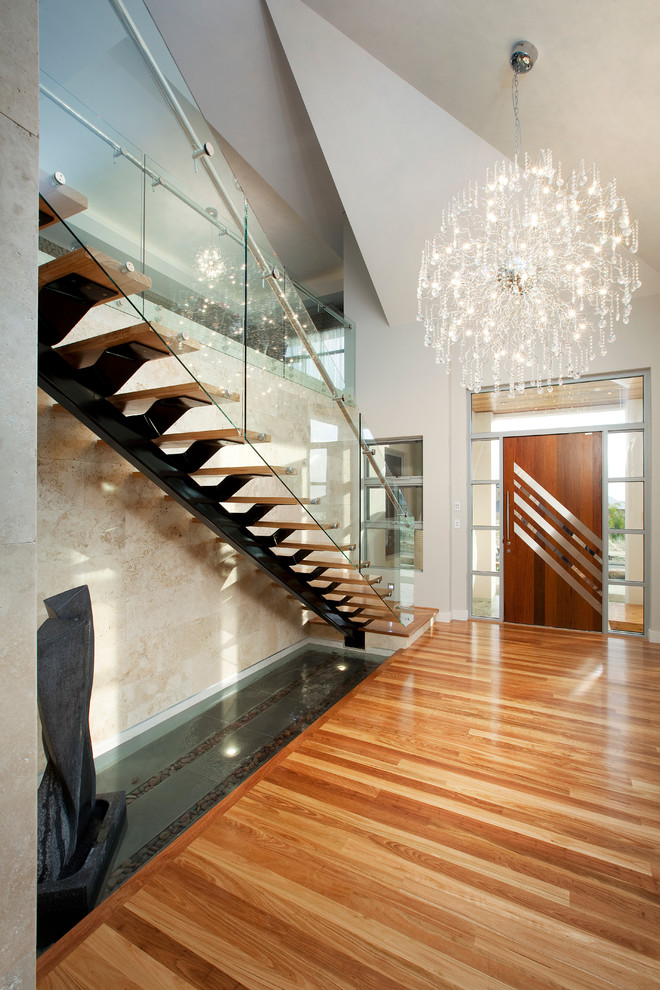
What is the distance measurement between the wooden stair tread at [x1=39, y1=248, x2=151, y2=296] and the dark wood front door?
5.05 metres

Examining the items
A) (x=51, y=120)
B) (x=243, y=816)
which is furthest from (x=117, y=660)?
(x=51, y=120)

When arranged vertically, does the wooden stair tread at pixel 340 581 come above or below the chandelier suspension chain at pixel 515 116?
below

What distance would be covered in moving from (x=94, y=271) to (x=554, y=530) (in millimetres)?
5407

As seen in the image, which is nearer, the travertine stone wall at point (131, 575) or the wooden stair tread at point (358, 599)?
the travertine stone wall at point (131, 575)

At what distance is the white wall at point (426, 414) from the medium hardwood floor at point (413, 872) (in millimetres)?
2773

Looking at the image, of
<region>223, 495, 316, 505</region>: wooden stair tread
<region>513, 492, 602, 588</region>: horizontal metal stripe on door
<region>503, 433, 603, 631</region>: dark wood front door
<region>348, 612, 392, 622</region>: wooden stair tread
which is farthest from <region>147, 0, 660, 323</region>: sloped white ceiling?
<region>348, 612, 392, 622</region>: wooden stair tread

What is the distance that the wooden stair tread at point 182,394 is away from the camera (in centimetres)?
225

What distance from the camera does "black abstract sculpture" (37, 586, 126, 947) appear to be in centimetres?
180

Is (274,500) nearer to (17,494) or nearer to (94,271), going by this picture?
(94,271)

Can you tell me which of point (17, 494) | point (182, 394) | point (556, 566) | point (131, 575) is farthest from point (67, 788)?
point (556, 566)

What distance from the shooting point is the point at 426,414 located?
246 inches

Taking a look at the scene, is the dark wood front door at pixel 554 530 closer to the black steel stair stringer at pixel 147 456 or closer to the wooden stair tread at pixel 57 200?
the black steel stair stringer at pixel 147 456

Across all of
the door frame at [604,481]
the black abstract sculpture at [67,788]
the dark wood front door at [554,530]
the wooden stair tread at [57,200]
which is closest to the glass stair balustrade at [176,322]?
the wooden stair tread at [57,200]

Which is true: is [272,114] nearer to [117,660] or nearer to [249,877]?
[117,660]
